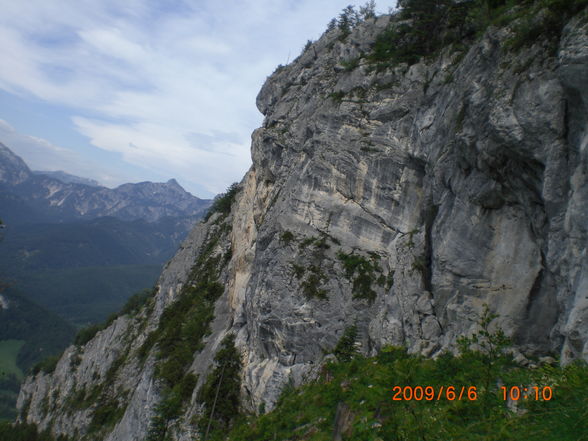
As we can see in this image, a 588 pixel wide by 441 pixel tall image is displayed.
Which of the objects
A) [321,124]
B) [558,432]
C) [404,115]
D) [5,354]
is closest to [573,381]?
[558,432]

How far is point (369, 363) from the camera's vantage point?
557 inches

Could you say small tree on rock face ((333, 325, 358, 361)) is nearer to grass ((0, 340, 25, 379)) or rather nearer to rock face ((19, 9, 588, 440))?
rock face ((19, 9, 588, 440))

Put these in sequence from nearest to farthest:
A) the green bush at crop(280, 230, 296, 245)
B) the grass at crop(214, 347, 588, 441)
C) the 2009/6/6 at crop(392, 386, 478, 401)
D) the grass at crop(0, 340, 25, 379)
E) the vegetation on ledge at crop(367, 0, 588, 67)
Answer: the grass at crop(214, 347, 588, 441), the 2009/6/6 at crop(392, 386, 478, 401), the vegetation on ledge at crop(367, 0, 588, 67), the green bush at crop(280, 230, 296, 245), the grass at crop(0, 340, 25, 379)

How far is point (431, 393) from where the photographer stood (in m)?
8.58

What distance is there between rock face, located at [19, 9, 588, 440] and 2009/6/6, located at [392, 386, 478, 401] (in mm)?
3400

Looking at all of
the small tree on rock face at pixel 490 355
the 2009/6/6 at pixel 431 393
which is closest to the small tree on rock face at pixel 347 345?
the 2009/6/6 at pixel 431 393

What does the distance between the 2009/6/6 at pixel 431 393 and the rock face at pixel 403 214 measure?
11.2ft

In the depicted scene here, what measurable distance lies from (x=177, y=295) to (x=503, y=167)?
4331 cm

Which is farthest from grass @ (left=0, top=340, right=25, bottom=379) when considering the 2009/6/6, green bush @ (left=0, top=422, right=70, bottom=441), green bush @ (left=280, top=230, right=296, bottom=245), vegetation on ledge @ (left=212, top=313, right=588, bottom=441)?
the 2009/6/6

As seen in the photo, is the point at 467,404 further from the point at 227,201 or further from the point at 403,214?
the point at 227,201

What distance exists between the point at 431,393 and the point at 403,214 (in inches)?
723

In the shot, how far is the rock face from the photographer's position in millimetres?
12363

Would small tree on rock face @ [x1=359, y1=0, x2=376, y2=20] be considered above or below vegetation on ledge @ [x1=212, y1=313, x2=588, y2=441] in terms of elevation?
above

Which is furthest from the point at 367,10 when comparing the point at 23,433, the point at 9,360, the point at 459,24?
the point at 9,360
